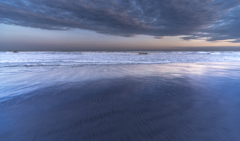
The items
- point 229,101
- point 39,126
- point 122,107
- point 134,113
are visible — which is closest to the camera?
point 39,126

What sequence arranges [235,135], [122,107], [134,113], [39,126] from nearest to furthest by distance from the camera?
[235,135]
[39,126]
[134,113]
[122,107]

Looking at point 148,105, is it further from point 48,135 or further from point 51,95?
point 51,95

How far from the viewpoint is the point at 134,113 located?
10.9ft

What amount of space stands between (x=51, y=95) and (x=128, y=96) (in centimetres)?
353

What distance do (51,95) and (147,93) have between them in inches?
176

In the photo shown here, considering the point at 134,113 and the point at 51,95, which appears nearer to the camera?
the point at 134,113

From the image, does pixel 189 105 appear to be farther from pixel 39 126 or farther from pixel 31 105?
pixel 31 105

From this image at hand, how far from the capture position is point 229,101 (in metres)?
4.09

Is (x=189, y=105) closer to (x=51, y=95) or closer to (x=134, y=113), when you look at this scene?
(x=134, y=113)

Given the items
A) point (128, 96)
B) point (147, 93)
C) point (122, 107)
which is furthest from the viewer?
point (147, 93)

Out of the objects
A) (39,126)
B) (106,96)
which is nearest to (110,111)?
(106,96)

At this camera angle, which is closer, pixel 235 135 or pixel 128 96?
pixel 235 135

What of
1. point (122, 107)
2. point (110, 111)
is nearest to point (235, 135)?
point (122, 107)

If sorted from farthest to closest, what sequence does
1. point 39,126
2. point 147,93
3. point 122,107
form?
point 147,93, point 122,107, point 39,126
